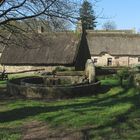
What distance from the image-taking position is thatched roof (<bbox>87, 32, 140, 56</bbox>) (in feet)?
246

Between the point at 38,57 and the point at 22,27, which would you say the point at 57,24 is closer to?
the point at 22,27

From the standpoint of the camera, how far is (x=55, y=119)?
1439cm

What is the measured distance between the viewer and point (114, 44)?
75.8 m

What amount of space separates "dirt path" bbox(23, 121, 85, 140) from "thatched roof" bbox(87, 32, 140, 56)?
62629 mm

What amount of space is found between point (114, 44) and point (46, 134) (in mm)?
64947

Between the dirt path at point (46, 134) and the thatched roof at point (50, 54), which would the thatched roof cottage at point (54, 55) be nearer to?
the thatched roof at point (50, 54)

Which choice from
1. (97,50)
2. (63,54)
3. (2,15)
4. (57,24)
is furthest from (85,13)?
(97,50)

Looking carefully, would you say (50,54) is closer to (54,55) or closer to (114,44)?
(54,55)

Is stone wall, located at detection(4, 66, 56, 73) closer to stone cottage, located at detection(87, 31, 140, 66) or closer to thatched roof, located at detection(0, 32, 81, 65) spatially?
thatched roof, located at detection(0, 32, 81, 65)

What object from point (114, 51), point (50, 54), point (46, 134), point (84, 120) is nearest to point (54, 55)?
point (50, 54)

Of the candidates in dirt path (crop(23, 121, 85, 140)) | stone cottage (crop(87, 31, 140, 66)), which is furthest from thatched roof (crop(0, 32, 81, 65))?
dirt path (crop(23, 121, 85, 140))

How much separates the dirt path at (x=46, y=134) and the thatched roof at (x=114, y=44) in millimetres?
62629

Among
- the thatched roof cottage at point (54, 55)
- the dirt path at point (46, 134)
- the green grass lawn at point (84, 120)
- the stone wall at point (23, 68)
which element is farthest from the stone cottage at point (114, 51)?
the dirt path at point (46, 134)

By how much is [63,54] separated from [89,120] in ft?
119
